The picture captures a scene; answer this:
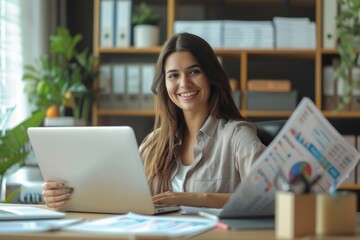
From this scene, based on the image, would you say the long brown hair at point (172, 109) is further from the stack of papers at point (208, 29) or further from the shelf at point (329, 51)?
the shelf at point (329, 51)

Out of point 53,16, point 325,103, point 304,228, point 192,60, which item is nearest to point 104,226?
point 304,228

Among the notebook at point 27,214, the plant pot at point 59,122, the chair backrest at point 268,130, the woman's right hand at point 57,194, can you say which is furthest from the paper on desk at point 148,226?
the plant pot at point 59,122

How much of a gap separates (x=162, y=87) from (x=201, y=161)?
364 millimetres

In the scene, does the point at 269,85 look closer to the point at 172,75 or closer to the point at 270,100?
the point at 270,100

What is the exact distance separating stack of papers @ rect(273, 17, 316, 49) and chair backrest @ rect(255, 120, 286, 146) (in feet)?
5.25

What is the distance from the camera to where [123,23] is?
376 centimetres

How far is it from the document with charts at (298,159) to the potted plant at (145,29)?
94.2 inches

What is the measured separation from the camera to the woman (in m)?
2.14

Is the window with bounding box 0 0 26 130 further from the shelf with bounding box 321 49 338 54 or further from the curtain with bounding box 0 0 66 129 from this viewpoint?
the shelf with bounding box 321 49 338 54

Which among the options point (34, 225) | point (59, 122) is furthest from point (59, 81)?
point (34, 225)

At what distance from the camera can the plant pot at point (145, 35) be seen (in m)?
3.72

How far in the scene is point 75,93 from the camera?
142 inches

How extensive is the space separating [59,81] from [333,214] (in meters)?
2.61

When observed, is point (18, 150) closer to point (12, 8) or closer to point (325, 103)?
point (12, 8)
